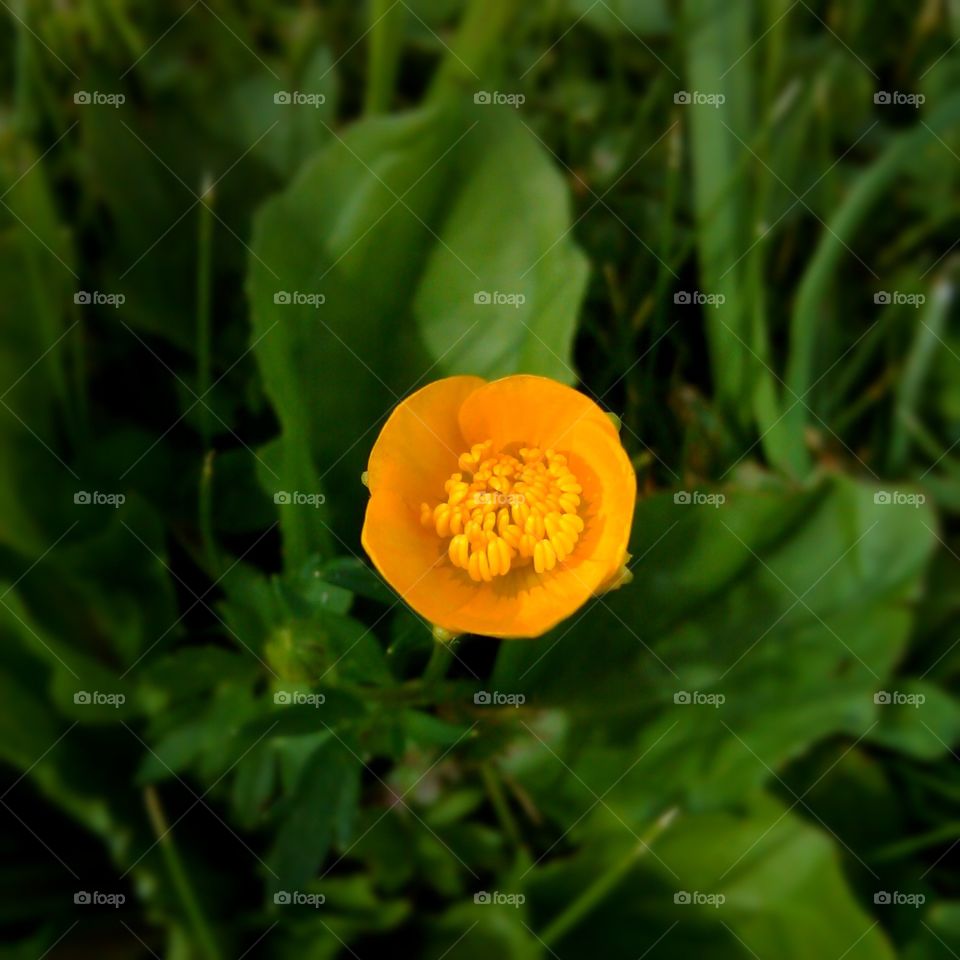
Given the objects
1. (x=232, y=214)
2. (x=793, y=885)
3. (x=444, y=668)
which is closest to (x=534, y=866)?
(x=793, y=885)

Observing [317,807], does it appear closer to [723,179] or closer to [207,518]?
[207,518]

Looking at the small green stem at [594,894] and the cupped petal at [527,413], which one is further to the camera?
the small green stem at [594,894]

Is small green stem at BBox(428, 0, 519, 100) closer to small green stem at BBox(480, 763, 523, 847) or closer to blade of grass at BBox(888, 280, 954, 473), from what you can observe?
blade of grass at BBox(888, 280, 954, 473)

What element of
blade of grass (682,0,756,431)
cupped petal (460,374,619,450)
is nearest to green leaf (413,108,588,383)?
cupped petal (460,374,619,450)

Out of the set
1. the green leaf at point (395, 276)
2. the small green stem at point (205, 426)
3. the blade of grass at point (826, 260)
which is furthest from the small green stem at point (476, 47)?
the blade of grass at point (826, 260)

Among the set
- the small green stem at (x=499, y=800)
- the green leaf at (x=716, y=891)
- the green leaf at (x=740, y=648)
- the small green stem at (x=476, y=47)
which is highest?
the small green stem at (x=476, y=47)

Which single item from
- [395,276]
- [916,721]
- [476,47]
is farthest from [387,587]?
[476,47]

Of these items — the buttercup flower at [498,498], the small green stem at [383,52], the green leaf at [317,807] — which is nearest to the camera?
the buttercup flower at [498,498]

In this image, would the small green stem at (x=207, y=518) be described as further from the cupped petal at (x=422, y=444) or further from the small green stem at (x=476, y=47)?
the small green stem at (x=476, y=47)
